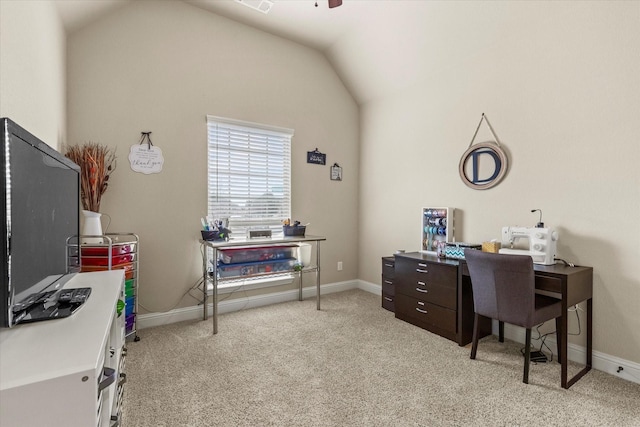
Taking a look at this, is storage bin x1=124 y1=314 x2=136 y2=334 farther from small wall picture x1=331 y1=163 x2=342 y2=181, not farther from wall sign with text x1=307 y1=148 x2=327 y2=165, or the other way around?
small wall picture x1=331 y1=163 x2=342 y2=181

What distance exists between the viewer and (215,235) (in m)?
3.13

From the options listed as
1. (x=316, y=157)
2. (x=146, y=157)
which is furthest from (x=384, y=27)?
(x=146, y=157)

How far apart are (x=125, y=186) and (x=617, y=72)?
13.2 feet

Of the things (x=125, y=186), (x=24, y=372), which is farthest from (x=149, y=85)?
(x=24, y=372)

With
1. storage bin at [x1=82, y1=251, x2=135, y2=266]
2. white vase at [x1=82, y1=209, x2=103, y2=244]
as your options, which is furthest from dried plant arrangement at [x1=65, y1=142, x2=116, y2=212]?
storage bin at [x1=82, y1=251, x2=135, y2=266]

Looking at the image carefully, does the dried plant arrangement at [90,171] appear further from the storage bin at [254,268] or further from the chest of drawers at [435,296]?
the chest of drawers at [435,296]

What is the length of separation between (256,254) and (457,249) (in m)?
2.01

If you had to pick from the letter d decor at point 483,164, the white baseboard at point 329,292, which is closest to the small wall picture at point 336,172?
the white baseboard at point 329,292

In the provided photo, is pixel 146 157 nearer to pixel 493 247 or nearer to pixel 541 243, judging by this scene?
pixel 493 247

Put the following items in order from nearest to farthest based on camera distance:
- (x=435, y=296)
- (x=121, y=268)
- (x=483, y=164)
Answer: (x=121, y=268) < (x=435, y=296) < (x=483, y=164)

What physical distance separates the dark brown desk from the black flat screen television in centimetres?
275

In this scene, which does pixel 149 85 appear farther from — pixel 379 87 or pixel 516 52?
pixel 516 52

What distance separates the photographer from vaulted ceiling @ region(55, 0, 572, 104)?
104 inches

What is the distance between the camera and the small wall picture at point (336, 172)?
166 inches
